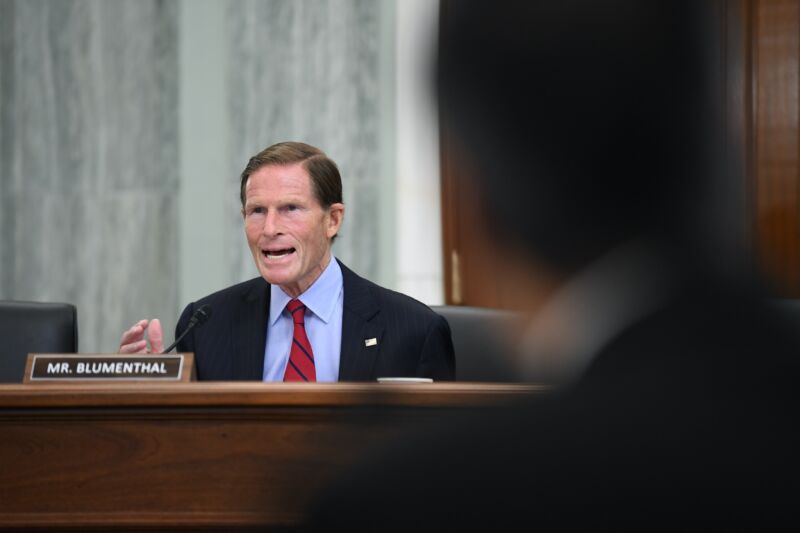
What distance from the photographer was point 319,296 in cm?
323

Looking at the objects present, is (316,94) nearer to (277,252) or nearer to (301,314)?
(277,252)

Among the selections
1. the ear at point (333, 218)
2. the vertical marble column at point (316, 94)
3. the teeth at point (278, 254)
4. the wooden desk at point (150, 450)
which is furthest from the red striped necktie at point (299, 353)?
the vertical marble column at point (316, 94)

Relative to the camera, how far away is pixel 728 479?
0.59 metres

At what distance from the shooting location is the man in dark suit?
3072 mm

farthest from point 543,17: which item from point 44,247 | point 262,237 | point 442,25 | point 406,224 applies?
point 44,247

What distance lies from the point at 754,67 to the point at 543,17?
465 cm

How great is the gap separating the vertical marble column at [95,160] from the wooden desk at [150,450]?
3.05 m

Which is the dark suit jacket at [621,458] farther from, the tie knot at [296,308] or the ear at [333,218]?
the ear at [333,218]

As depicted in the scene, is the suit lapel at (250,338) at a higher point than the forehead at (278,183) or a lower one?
lower

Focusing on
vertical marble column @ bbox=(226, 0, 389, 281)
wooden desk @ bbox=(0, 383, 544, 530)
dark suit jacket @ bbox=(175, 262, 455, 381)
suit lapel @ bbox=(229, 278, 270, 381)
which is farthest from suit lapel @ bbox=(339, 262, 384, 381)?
vertical marble column @ bbox=(226, 0, 389, 281)

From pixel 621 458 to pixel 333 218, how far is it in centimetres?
286

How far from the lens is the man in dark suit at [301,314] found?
3.07 meters

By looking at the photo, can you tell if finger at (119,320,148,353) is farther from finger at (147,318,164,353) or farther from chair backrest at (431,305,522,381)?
chair backrest at (431,305,522,381)

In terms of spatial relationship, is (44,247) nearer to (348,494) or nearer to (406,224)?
(406,224)
